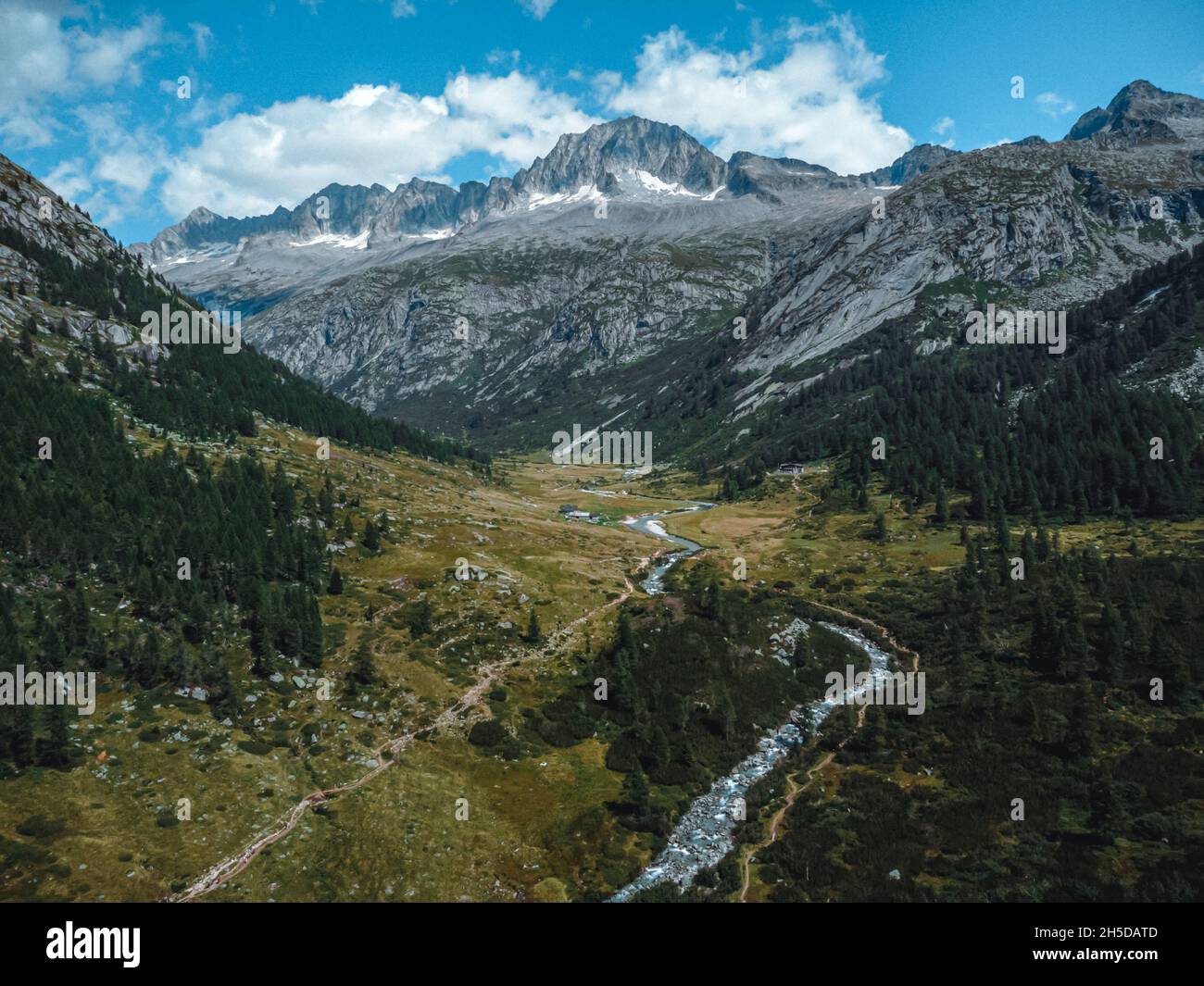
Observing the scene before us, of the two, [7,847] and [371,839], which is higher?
[7,847]

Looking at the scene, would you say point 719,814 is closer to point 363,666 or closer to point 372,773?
point 372,773

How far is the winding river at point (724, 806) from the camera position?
46219 millimetres

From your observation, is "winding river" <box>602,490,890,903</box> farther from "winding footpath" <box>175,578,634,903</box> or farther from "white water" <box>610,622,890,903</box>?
"winding footpath" <box>175,578,634,903</box>

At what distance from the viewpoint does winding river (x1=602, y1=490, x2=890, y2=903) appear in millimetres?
46219

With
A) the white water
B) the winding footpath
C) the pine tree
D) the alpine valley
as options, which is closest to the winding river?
the white water

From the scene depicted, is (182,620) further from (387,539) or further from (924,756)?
(924,756)

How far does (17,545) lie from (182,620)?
22.8m

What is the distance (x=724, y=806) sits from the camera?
5400cm

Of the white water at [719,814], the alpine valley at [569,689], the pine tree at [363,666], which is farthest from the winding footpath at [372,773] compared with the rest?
the white water at [719,814]

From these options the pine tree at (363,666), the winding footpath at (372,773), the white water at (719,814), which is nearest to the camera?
the winding footpath at (372,773)

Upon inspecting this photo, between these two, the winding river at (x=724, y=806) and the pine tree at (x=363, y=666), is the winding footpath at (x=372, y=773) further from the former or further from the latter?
the winding river at (x=724, y=806)

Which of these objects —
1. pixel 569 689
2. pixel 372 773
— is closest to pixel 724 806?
pixel 569 689

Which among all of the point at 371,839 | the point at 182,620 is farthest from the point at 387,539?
the point at 371,839

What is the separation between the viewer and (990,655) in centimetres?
7400
